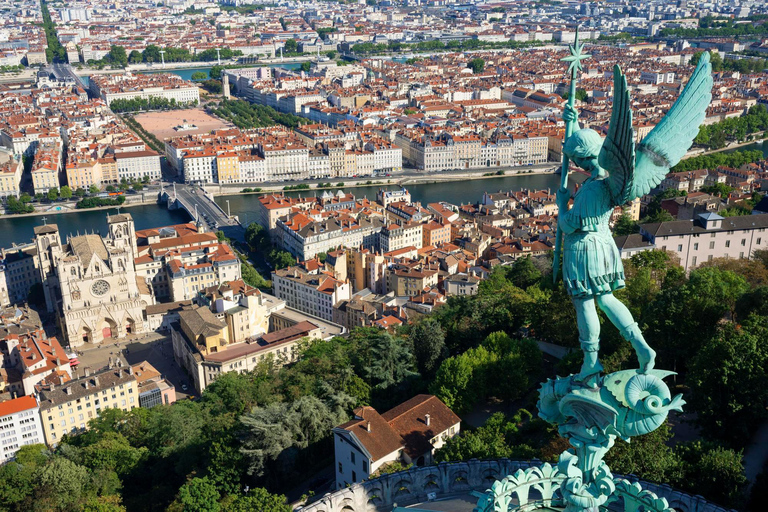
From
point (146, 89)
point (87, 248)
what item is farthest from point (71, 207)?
point (146, 89)

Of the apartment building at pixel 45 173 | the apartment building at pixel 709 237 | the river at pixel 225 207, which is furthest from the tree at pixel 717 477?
the apartment building at pixel 45 173

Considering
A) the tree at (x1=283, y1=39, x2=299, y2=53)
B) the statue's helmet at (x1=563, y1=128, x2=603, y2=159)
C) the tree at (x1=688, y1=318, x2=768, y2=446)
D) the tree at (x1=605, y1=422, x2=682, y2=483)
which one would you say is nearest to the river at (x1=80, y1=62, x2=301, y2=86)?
the tree at (x1=283, y1=39, x2=299, y2=53)

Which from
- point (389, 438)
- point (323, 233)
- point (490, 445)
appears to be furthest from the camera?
point (323, 233)

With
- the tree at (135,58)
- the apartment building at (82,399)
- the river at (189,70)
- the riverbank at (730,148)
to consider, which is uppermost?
the tree at (135,58)

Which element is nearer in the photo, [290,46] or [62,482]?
[62,482]

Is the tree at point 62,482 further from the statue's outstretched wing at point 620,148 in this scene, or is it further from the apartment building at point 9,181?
the apartment building at point 9,181

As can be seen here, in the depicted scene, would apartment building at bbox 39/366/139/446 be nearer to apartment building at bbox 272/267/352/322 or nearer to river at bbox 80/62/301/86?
apartment building at bbox 272/267/352/322

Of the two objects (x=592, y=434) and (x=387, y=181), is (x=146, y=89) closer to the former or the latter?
(x=387, y=181)
